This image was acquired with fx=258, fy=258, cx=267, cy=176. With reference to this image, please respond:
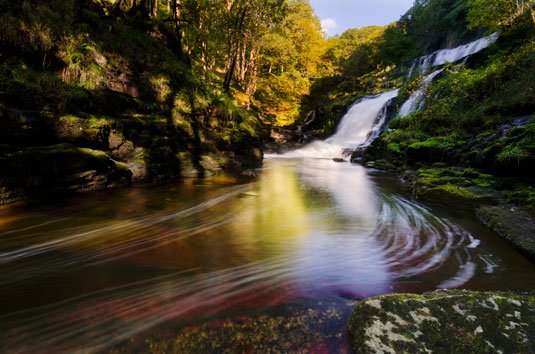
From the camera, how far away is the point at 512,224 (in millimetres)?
4051

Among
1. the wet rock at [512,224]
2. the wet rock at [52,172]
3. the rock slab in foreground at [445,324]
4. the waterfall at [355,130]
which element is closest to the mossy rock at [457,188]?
the wet rock at [512,224]

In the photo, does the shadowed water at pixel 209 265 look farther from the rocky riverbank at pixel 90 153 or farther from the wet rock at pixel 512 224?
the rocky riverbank at pixel 90 153

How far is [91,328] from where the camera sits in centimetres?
187

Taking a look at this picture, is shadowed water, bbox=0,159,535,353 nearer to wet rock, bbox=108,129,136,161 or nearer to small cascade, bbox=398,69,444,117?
wet rock, bbox=108,129,136,161

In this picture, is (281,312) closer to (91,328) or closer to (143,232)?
(91,328)

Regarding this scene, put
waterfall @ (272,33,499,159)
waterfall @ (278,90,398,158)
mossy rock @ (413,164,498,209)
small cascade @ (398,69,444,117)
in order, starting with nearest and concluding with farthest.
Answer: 1. mossy rock @ (413,164,498,209)
2. small cascade @ (398,69,444,117)
3. waterfall @ (272,33,499,159)
4. waterfall @ (278,90,398,158)

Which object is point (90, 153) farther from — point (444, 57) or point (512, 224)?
point (444, 57)

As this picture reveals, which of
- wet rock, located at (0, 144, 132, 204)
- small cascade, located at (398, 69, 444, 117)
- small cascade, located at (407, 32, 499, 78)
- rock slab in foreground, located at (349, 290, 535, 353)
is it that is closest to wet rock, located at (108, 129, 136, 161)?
wet rock, located at (0, 144, 132, 204)

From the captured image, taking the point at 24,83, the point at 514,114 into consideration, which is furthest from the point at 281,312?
the point at 514,114

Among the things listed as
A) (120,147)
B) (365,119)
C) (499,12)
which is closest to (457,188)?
(120,147)

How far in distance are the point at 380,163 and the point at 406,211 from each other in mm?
8047

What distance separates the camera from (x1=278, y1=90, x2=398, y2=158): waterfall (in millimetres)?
19719

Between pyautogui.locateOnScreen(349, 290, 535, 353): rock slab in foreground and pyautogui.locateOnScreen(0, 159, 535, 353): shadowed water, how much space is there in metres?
0.29

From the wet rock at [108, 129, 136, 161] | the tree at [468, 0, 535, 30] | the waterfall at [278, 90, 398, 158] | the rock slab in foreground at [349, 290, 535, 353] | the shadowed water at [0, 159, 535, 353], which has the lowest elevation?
the shadowed water at [0, 159, 535, 353]
